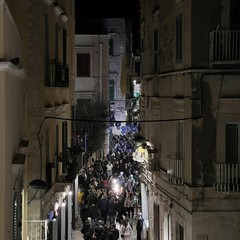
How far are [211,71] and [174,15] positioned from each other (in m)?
3.41

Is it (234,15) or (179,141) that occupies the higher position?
(234,15)

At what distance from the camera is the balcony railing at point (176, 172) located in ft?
64.7

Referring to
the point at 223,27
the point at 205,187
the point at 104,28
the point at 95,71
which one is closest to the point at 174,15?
the point at 223,27

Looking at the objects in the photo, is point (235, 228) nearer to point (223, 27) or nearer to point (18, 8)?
point (223, 27)

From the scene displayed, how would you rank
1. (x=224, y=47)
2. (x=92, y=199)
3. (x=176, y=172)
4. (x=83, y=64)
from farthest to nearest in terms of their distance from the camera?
(x=83, y=64), (x=92, y=199), (x=176, y=172), (x=224, y=47)

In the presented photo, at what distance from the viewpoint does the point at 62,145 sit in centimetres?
2377

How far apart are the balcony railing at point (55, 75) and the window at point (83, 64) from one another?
26.6 metres

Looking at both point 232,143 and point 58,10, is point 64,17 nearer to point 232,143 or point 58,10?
point 58,10

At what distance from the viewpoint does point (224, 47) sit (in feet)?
60.2

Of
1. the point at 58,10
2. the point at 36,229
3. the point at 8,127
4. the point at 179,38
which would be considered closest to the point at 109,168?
the point at 58,10

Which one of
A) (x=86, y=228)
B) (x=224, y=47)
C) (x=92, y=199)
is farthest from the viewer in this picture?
(x=92, y=199)

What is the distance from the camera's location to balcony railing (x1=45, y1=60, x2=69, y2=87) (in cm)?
1936

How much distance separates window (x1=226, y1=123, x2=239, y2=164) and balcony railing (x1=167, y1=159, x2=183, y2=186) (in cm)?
163

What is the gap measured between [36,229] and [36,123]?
287 centimetres
